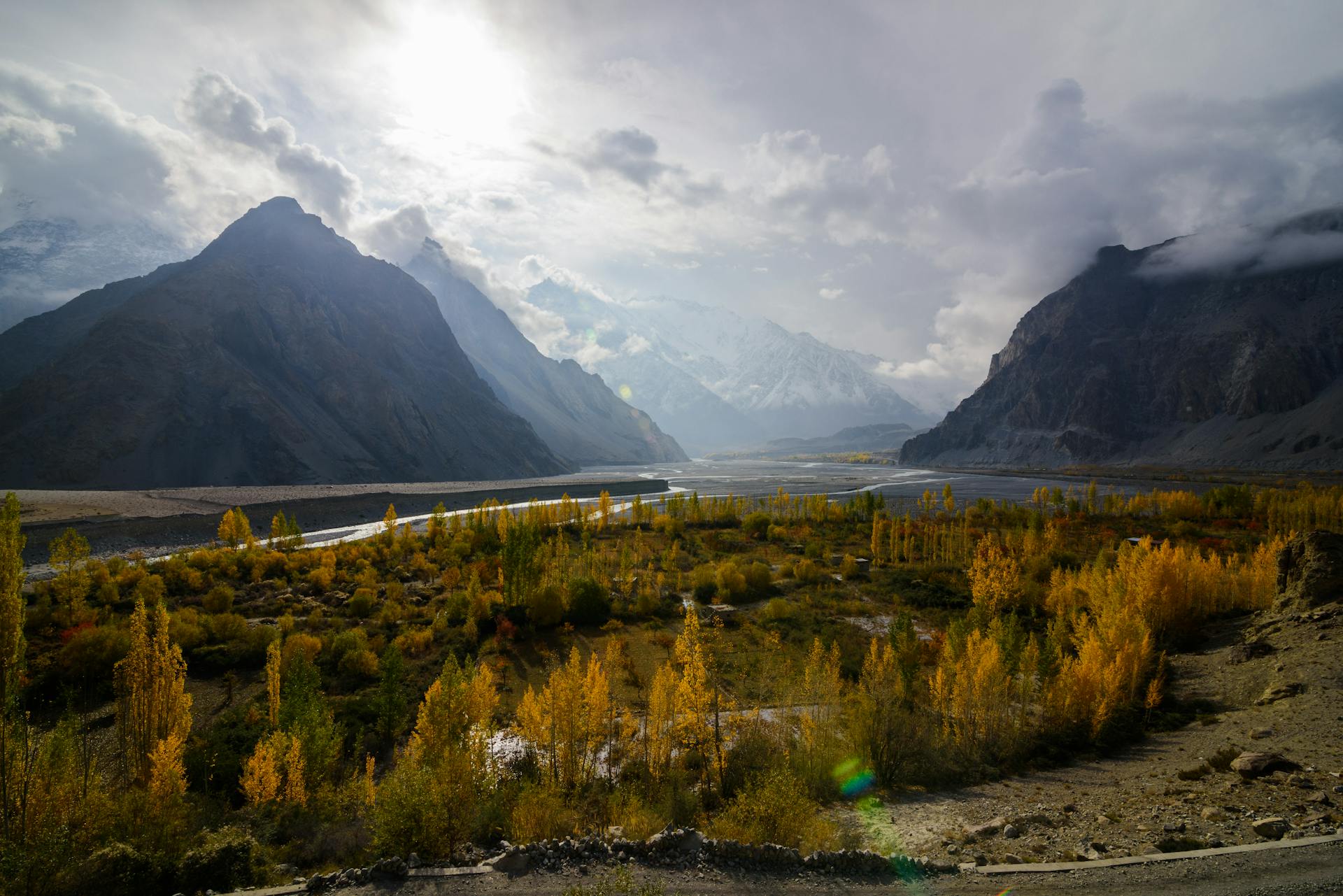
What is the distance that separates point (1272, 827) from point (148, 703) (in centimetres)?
2560

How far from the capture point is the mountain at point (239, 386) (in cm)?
11288

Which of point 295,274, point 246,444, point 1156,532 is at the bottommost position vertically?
point 1156,532

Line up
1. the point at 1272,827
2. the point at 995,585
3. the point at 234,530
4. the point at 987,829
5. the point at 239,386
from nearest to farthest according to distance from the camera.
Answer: the point at 1272,827, the point at 987,829, the point at 995,585, the point at 234,530, the point at 239,386

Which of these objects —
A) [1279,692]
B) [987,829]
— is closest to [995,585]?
[1279,692]

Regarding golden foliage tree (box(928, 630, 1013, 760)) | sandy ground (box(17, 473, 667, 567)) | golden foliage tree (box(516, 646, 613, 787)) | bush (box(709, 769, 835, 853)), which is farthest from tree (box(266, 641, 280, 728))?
sandy ground (box(17, 473, 667, 567))

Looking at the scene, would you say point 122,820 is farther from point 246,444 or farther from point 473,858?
point 246,444

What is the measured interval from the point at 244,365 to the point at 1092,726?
17046 cm

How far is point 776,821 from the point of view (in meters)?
13.3

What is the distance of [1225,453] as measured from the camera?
601ft

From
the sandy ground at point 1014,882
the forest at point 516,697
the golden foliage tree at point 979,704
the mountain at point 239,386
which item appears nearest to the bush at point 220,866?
the forest at point 516,697

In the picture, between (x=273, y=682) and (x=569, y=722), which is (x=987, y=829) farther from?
(x=273, y=682)

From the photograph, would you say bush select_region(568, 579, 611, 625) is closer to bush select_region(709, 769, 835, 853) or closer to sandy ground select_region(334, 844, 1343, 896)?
bush select_region(709, 769, 835, 853)

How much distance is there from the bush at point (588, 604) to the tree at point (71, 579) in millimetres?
25516

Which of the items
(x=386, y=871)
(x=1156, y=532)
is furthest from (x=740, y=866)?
(x=1156, y=532)
